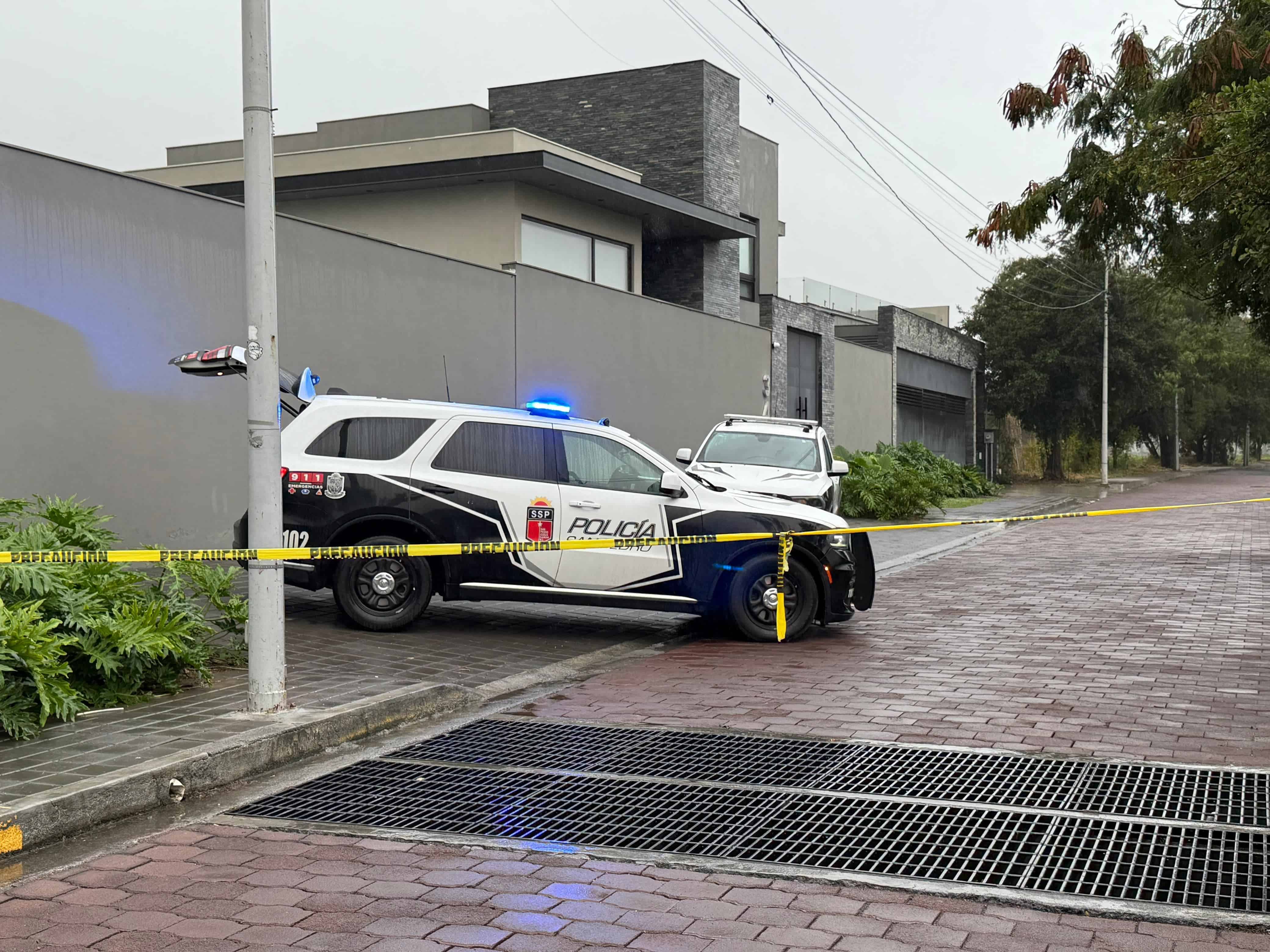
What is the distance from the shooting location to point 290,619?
35.3 ft

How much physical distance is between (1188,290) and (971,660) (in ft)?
37.9

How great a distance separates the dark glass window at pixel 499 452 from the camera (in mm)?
10500

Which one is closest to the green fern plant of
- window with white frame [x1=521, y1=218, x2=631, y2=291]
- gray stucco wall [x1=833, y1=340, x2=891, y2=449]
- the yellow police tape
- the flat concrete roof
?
the yellow police tape

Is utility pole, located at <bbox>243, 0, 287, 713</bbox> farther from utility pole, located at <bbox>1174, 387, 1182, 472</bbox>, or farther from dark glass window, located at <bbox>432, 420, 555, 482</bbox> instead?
utility pole, located at <bbox>1174, 387, 1182, 472</bbox>

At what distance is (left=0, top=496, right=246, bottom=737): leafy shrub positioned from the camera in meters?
6.35

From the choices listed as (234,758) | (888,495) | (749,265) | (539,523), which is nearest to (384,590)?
(539,523)

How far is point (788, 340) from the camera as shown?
3231 centimetres

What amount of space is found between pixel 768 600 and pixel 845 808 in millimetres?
Answer: 4966

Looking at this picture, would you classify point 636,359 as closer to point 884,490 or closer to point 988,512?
point 884,490

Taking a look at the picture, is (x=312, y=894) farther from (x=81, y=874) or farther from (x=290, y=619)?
(x=290, y=619)

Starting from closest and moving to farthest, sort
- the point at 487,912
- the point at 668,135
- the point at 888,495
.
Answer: the point at 487,912
the point at 888,495
the point at 668,135

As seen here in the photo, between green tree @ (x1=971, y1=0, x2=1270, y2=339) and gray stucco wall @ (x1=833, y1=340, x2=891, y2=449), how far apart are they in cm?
1511

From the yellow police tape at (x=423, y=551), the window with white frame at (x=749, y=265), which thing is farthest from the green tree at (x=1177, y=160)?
the window with white frame at (x=749, y=265)

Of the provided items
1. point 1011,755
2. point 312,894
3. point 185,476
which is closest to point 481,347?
point 185,476
